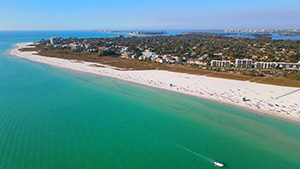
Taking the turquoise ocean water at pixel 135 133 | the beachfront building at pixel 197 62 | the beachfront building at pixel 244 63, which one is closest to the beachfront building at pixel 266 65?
the beachfront building at pixel 244 63

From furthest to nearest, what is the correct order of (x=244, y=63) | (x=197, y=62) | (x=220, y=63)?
(x=197, y=62)
(x=220, y=63)
(x=244, y=63)

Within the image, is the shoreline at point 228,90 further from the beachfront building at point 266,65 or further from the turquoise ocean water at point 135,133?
the beachfront building at point 266,65

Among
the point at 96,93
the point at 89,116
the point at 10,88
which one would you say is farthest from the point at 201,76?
the point at 10,88

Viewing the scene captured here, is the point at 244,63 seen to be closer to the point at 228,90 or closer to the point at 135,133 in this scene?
the point at 228,90

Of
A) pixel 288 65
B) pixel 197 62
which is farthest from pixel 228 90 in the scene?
pixel 288 65

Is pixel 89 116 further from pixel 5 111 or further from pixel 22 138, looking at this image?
pixel 5 111

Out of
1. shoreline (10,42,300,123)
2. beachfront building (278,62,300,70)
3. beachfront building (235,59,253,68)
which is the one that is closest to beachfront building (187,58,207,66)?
beachfront building (235,59,253,68)

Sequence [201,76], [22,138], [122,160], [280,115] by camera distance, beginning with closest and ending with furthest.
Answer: [122,160], [22,138], [280,115], [201,76]

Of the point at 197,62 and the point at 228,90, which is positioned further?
the point at 197,62
